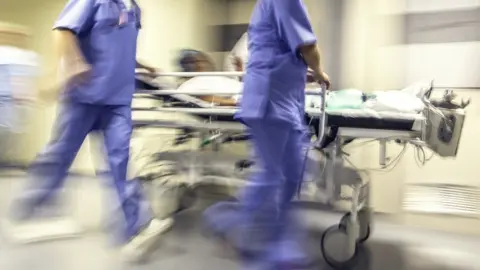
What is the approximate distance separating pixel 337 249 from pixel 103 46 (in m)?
1.26

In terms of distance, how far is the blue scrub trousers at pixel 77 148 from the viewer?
7.21ft

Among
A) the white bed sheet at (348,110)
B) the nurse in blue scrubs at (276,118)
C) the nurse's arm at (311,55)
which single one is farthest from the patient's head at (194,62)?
the nurse's arm at (311,55)

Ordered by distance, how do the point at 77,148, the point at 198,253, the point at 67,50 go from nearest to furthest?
the point at 67,50 < the point at 77,148 < the point at 198,253

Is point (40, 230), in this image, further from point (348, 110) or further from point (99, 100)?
point (348, 110)

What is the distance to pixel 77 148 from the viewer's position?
7.42ft

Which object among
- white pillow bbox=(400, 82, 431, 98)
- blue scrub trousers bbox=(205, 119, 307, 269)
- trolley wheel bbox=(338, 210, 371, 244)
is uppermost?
white pillow bbox=(400, 82, 431, 98)

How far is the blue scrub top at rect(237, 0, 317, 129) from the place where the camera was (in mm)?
1778

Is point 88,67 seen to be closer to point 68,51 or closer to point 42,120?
point 68,51

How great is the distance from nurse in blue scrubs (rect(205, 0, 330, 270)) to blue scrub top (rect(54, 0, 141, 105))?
604 mm

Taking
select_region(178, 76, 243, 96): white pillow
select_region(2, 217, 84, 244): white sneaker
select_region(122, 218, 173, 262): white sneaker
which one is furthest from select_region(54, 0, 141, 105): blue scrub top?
select_region(2, 217, 84, 244): white sneaker

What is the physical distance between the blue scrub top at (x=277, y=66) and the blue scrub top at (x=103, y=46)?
2.01 feet

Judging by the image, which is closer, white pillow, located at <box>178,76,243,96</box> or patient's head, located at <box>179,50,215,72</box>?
white pillow, located at <box>178,76,243,96</box>

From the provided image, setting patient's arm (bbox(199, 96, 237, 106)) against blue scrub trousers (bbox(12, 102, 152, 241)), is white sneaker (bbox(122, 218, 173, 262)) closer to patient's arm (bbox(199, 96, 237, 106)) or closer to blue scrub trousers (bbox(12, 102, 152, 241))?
blue scrub trousers (bbox(12, 102, 152, 241))

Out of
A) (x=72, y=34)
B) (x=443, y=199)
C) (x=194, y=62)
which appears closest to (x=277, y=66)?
(x=72, y=34)
